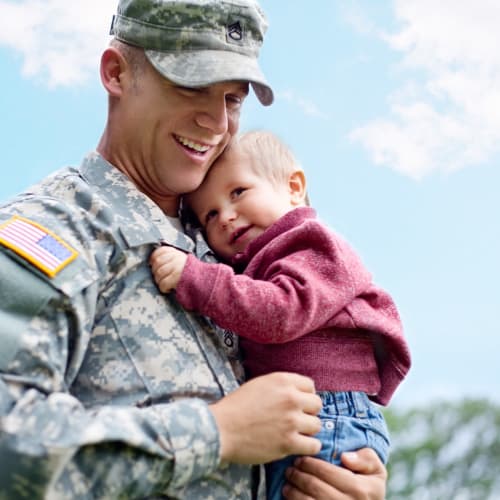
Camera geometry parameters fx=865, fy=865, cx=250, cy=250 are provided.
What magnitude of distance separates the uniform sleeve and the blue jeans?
Result: 0.47m

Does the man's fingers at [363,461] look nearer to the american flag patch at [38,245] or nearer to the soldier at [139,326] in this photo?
the soldier at [139,326]

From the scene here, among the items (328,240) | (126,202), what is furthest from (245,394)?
(126,202)

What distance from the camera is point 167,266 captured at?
251 cm

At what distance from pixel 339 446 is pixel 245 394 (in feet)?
1.45

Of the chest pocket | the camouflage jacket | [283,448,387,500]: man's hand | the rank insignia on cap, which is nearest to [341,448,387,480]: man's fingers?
[283,448,387,500]: man's hand

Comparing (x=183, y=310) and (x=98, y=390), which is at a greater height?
(x=183, y=310)

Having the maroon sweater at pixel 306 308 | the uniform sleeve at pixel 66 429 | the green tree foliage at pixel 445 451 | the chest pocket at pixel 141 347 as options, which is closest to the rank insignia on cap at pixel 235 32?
the maroon sweater at pixel 306 308

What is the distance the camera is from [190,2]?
278cm

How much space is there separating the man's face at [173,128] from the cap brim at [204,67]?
63 millimetres

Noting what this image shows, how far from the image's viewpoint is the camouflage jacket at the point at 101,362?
210cm

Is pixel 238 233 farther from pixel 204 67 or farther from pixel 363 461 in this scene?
pixel 363 461

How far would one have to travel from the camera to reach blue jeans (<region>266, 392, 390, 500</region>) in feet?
8.54

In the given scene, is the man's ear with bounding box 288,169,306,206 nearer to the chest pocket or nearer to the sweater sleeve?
the sweater sleeve

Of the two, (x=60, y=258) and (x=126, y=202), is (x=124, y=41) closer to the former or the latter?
(x=126, y=202)
